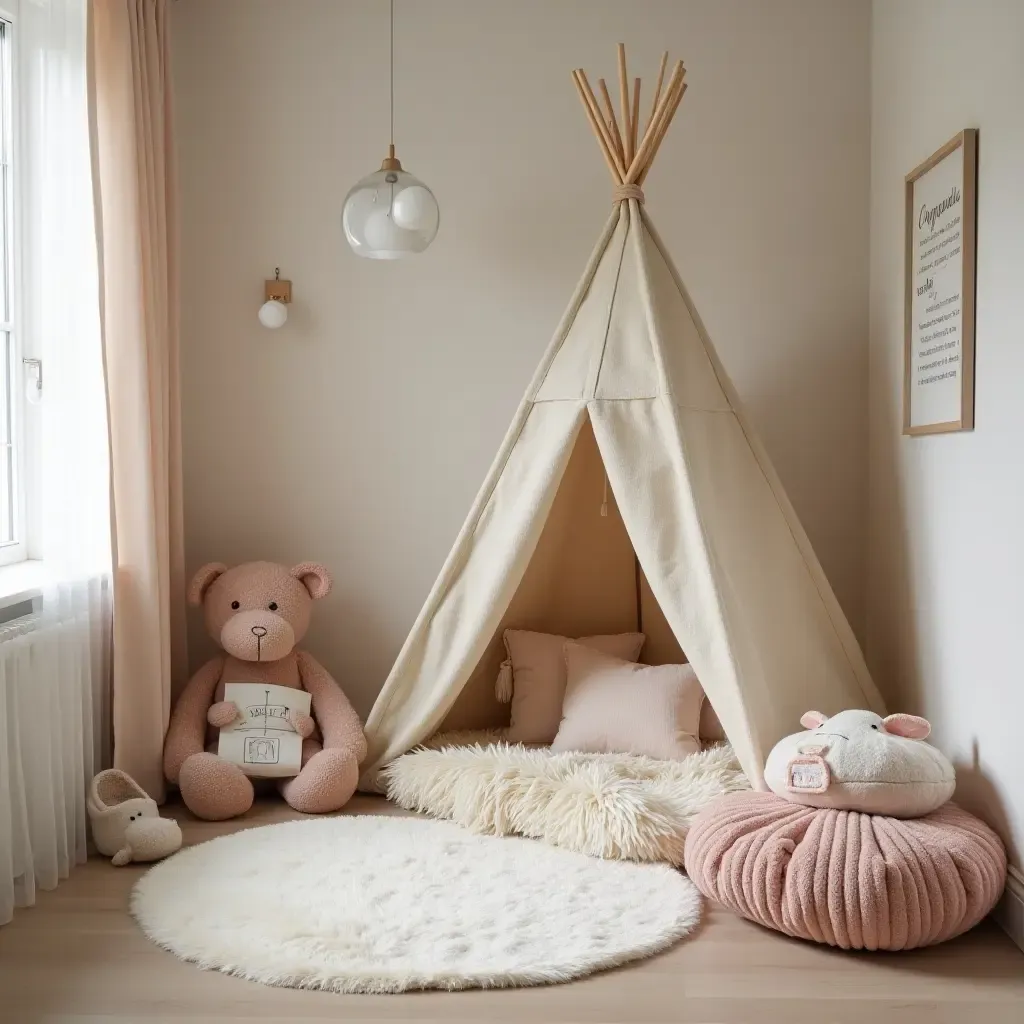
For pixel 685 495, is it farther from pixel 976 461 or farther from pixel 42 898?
pixel 42 898

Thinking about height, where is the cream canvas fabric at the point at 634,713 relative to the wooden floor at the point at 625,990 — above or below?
above

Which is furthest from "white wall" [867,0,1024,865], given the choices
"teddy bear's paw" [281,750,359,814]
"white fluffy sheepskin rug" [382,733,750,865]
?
"teddy bear's paw" [281,750,359,814]

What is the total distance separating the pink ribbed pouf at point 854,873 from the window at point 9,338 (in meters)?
1.87

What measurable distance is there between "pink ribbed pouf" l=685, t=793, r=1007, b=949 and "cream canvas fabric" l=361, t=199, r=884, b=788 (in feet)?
1.31

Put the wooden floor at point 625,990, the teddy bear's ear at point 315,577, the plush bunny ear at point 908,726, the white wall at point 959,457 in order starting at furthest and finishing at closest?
the teddy bear's ear at point 315,577, the plush bunny ear at point 908,726, the white wall at point 959,457, the wooden floor at point 625,990

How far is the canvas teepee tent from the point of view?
2754 mm

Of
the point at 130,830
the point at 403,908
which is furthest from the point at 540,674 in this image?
the point at 130,830

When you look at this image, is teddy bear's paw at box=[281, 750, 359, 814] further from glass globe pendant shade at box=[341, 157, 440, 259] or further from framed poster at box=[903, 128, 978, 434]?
framed poster at box=[903, 128, 978, 434]

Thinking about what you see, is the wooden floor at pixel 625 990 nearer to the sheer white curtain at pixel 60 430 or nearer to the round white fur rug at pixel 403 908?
the round white fur rug at pixel 403 908

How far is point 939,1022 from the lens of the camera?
191 centimetres

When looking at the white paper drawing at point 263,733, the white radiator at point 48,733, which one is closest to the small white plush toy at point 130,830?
the white radiator at point 48,733

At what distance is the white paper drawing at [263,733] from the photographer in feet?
9.98

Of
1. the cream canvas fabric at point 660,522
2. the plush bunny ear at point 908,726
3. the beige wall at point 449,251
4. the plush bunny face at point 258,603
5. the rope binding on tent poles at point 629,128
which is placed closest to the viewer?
the plush bunny ear at point 908,726

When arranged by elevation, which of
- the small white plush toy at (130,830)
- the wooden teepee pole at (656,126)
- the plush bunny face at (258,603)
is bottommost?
the small white plush toy at (130,830)
